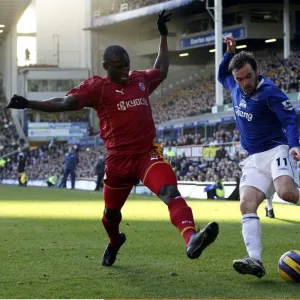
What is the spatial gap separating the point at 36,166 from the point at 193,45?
16.5 metres

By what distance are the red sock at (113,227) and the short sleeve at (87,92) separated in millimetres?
1383

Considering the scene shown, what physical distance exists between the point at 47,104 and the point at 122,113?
91 centimetres

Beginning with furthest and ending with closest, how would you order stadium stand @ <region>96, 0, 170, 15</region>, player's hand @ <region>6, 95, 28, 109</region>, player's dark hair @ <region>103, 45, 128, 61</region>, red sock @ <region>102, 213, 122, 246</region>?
stadium stand @ <region>96, 0, 170, 15</region>
red sock @ <region>102, 213, 122, 246</region>
player's dark hair @ <region>103, 45, 128, 61</region>
player's hand @ <region>6, 95, 28, 109</region>

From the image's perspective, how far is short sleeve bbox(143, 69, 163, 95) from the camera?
931cm

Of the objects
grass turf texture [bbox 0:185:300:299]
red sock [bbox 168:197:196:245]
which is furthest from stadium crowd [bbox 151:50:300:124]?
red sock [bbox 168:197:196:245]

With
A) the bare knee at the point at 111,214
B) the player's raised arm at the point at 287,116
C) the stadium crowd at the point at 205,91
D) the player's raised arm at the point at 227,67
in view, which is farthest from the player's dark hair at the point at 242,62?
the stadium crowd at the point at 205,91

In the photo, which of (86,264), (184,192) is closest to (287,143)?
(86,264)

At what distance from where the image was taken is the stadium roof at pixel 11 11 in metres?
69.9

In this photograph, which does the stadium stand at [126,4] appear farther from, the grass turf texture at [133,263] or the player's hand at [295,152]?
the player's hand at [295,152]

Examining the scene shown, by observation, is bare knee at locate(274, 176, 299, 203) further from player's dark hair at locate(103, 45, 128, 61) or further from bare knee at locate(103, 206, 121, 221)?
player's dark hair at locate(103, 45, 128, 61)

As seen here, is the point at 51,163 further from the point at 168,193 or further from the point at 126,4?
the point at 168,193

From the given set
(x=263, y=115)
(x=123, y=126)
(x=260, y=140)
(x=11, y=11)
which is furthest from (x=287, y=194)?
(x=11, y=11)

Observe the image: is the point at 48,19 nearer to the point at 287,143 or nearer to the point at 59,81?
the point at 59,81

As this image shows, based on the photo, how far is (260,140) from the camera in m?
8.92
